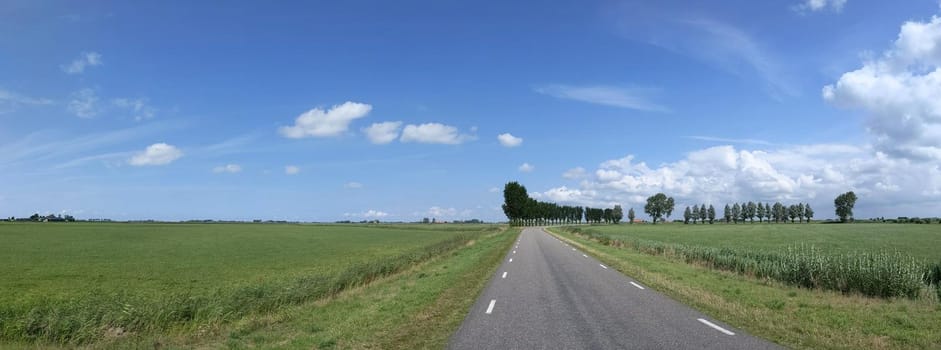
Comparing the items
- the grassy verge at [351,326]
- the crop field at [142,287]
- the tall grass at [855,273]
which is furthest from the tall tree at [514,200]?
the grassy verge at [351,326]

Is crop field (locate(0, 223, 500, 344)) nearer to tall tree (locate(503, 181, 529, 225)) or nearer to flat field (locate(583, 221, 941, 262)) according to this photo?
flat field (locate(583, 221, 941, 262))

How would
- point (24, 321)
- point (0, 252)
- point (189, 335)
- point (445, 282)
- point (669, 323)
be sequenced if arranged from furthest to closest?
1. point (0, 252)
2. point (445, 282)
3. point (24, 321)
4. point (189, 335)
5. point (669, 323)

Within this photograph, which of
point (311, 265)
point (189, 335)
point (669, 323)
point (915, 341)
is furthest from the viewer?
point (311, 265)

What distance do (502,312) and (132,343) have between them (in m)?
8.53

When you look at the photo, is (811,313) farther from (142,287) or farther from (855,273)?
(142,287)

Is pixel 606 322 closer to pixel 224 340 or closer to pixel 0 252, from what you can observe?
pixel 224 340

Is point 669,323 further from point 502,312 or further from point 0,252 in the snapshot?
point 0,252

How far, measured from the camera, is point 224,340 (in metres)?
11.7

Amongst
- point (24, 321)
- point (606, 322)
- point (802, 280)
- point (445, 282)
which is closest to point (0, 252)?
point (24, 321)

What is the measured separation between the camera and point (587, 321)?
12117 mm

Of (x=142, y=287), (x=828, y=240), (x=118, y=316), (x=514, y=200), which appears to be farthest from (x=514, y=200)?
(x=118, y=316)

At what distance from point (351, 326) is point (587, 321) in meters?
5.37

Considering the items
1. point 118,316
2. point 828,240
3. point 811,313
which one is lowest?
point 828,240

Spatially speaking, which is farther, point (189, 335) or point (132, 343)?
point (189, 335)
